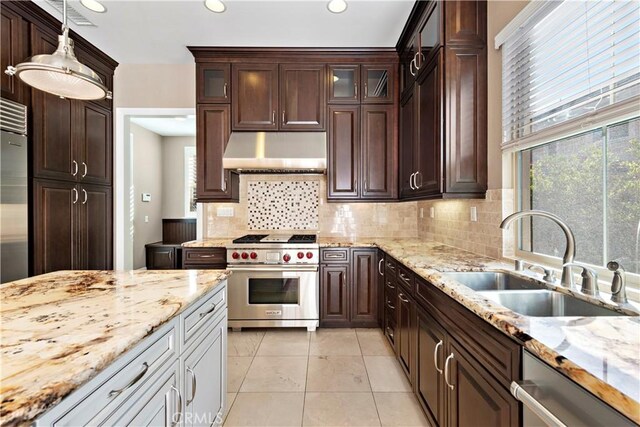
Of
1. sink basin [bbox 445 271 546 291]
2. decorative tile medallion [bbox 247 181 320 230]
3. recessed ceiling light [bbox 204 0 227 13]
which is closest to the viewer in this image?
sink basin [bbox 445 271 546 291]

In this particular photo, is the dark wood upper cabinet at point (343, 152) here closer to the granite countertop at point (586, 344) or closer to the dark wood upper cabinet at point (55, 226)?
the granite countertop at point (586, 344)

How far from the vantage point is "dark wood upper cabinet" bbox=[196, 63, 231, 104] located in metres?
3.15

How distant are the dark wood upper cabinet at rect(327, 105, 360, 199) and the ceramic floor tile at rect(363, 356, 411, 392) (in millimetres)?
1584

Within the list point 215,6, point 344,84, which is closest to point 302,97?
point 344,84

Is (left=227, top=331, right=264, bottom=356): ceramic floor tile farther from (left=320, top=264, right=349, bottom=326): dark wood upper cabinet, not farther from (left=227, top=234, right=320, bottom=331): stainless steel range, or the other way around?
(left=320, top=264, right=349, bottom=326): dark wood upper cabinet

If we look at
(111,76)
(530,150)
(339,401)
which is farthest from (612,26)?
(111,76)

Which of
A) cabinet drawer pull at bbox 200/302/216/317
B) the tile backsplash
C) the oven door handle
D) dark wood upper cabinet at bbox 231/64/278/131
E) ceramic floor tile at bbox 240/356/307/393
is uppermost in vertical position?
dark wood upper cabinet at bbox 231/64/278/131

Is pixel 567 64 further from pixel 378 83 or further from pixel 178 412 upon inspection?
pixel 178 412

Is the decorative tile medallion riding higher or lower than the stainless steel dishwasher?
higher

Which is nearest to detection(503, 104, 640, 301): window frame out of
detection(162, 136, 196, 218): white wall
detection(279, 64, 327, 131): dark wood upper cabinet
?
detection(279, 64, 327, 131): dark wood upper cabinet

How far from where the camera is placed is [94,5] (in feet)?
7.97

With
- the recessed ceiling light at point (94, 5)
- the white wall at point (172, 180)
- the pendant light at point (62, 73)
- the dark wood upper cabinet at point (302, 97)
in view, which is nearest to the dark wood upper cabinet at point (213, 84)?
the dark wood upper cabinet at point (302, 97)

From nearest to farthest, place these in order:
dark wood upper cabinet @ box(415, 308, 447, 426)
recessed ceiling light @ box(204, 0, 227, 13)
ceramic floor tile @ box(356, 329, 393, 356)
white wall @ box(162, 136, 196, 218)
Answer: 1. dark wood upper cabinet @ box(415, 308, 447, 426)
2. recessed ceiling light @ box(204, 0, 227, 13)
3. ceramic floor tile @ box(356, 329, 393, 356)
4. white wall @ box(162, 136, 196, 218)

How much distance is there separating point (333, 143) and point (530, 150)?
1.81 metres
